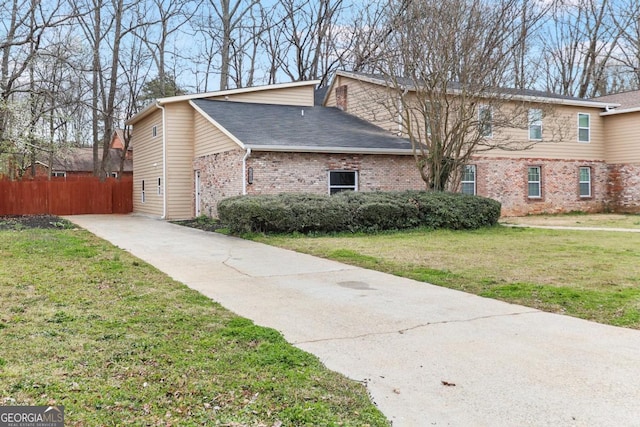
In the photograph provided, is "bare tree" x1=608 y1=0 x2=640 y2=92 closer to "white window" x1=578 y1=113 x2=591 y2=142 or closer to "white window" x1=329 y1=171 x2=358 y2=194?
"white window" x1=578 y1=113 x2=591 y2=142

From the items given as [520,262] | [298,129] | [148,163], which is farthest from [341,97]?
[520,262]

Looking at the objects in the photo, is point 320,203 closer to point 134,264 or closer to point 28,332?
point 134,264

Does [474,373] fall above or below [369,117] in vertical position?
below

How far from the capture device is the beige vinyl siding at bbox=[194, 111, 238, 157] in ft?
56.8

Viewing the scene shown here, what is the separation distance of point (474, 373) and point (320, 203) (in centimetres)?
1006

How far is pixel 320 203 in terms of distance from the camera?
13789 mm

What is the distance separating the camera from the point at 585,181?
23234 millimetres

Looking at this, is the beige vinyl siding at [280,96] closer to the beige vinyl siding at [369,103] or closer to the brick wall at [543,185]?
the beige vinyl siding at [369,103]

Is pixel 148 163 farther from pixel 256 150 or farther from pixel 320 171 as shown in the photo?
pixel 320 171

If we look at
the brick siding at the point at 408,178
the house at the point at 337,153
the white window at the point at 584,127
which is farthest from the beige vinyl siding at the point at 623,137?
the white window at the point at 584,127

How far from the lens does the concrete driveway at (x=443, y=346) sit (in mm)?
3322

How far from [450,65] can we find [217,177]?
8509 millimetres

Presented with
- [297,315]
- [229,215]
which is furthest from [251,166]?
[297,315]

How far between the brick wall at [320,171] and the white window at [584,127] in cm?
913
